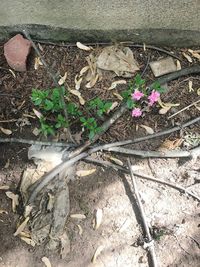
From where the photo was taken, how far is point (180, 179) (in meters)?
2.94

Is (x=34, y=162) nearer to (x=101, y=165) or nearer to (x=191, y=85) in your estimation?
(x=101, y=165)

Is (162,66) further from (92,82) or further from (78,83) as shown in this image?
(78,83)

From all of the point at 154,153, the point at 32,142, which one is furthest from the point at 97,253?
the point at 32,142

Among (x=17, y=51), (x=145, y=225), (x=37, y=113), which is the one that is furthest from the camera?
(x=17, y=51)

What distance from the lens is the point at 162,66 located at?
3.22 meters

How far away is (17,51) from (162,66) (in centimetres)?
106

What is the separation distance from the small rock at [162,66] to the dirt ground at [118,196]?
0.05 metres

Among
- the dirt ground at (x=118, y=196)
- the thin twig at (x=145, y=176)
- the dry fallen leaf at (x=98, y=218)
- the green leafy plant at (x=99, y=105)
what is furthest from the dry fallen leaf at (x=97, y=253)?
the green leafy plant at (x=99, y=105)

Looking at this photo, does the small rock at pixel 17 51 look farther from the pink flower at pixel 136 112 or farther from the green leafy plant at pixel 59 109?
the pink flower at pixel 136 112

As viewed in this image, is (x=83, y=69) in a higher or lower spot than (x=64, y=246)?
higher

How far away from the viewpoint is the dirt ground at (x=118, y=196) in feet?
9.12

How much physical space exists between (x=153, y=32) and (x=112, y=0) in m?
0.41

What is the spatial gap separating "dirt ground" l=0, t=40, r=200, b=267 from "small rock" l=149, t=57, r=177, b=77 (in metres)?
0.05

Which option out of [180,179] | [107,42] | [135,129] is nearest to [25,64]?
[107,42]
